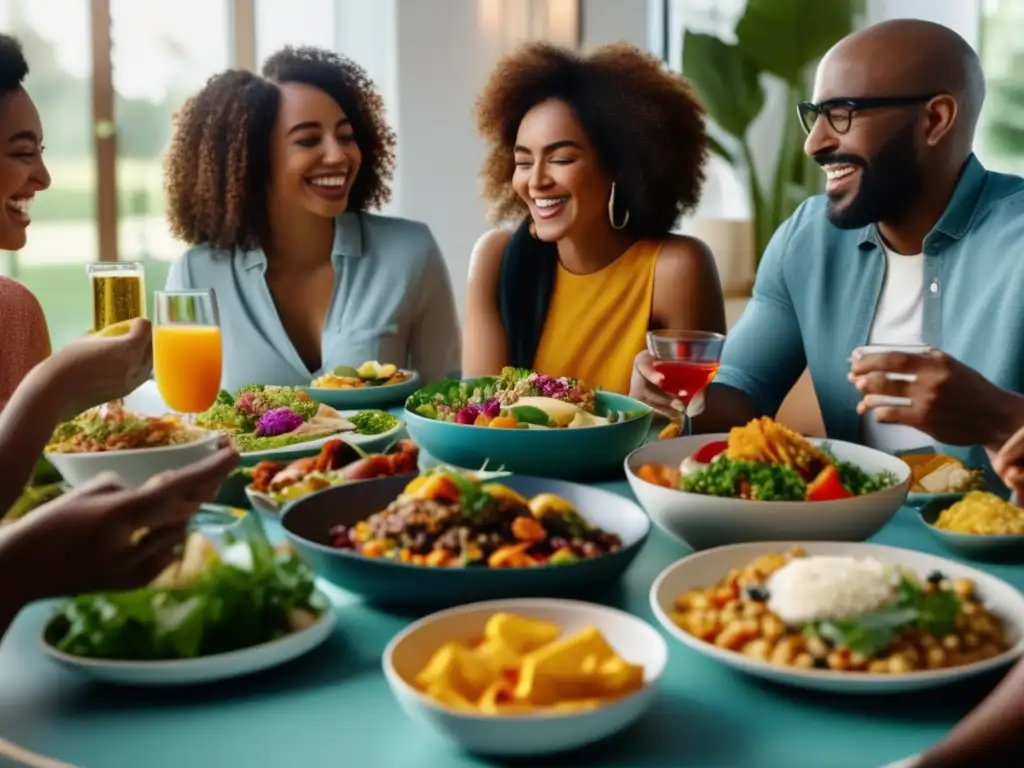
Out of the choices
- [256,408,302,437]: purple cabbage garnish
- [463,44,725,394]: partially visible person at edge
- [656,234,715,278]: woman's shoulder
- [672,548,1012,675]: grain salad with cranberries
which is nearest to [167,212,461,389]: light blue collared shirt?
[463,44,725,394]: partially visible person at edge

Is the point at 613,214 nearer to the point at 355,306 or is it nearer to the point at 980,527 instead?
the point at 355,306

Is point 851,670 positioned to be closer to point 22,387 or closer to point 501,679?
point 501,679

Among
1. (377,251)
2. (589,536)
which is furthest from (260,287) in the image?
(589,536)

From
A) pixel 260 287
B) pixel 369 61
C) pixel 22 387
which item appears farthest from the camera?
pixel 369 61

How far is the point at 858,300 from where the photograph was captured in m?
2.31

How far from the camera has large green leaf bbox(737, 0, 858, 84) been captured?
14.5 ft

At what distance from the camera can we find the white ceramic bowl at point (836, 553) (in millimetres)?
881

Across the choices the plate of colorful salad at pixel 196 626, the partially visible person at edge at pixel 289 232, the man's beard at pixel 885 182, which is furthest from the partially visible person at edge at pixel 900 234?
the plate of colorful salad at pixel 196 626

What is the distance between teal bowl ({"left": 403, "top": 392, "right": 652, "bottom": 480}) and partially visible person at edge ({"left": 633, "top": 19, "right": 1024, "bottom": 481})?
36cm

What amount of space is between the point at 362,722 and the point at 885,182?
1701 mm

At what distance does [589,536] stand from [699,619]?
20cm

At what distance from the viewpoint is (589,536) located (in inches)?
46.4

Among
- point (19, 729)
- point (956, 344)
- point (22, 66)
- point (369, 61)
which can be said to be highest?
point (369, 61)

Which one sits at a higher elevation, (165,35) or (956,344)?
(165,35)
